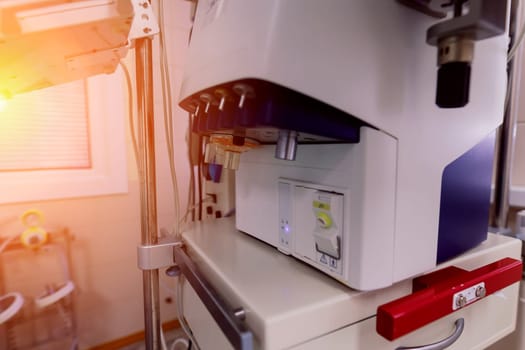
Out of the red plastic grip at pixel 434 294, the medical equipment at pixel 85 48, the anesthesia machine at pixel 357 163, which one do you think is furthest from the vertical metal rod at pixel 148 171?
the red plastic grip at pixel 434 294

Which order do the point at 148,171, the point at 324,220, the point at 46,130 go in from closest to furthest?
the point at 324,220 < the point at 148,171 < the point at 46,130

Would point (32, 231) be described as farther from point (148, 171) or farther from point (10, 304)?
point (148, 171)

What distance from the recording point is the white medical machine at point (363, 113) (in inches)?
11.7

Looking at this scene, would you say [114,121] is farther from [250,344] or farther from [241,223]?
[250,344]

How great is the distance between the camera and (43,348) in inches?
46.8

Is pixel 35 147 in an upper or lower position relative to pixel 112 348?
upper

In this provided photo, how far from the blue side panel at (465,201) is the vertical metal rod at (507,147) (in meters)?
0.29

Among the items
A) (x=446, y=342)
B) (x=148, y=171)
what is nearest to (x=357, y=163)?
(x=446, y=342)

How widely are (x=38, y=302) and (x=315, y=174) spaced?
3.89 ft

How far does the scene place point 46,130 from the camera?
45.6 inches

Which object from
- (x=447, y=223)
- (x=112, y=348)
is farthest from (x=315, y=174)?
(x=112, y=348)

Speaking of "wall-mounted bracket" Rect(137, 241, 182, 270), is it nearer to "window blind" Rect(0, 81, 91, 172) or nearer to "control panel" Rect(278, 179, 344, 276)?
"control panel" Rect(278, 179, 344, 276)

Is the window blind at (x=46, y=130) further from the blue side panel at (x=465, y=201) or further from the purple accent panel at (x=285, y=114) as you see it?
the blue side panel at (x=465, y=201)

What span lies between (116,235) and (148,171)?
881 millimetres
